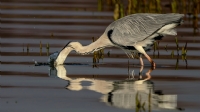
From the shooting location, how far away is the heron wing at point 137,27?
14.2 metres

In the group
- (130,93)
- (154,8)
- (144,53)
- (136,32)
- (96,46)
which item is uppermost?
(154,8)

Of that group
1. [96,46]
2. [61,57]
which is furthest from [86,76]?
[96,46]

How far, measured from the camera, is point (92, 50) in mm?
14602

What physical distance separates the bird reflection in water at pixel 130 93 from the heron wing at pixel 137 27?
1.33 metres

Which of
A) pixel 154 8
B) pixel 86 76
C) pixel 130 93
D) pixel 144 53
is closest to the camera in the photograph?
pixel 130 93

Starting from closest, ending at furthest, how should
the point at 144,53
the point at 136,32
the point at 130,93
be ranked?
the point at 130,93 → the point at 144,53 → the point at 136,32

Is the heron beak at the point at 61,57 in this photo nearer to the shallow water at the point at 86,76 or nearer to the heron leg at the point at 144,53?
the shallow water at the point at 86,76

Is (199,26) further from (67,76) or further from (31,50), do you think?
(67,76)

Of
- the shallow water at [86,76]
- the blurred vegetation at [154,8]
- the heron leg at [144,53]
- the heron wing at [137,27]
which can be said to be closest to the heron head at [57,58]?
the shallow water at [86,76]

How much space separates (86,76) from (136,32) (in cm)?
198

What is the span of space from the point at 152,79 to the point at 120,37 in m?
1.96

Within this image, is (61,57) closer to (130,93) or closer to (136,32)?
(136,32)

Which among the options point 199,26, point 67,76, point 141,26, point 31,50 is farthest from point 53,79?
point 199,26

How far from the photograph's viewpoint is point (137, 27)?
14414 mm
